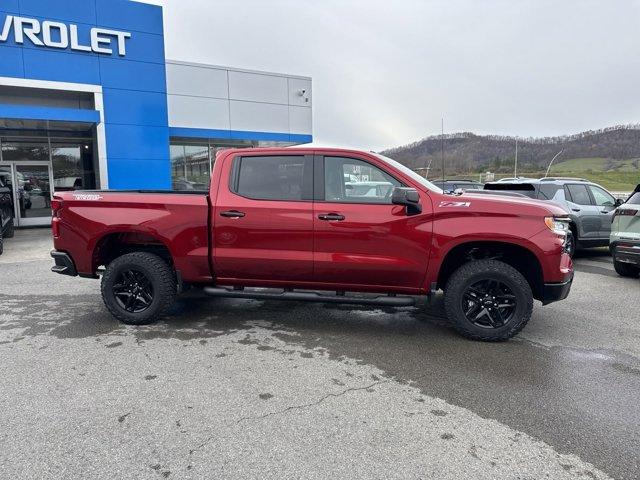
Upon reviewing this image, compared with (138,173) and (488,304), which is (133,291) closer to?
(488,304)

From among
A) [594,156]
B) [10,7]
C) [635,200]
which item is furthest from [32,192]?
[594,156]

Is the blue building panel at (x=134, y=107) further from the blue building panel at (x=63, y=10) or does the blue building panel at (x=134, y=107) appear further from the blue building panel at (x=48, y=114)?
the blue building panel at (x=63, y=10)

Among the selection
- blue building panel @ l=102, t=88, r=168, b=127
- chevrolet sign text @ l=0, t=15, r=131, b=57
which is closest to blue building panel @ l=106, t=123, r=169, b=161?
blue building panel @ l=102, t=88, r=168, b=127

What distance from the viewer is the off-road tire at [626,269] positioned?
8.02 metres

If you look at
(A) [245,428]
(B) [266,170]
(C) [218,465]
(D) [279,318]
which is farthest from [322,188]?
(C) [218,465]

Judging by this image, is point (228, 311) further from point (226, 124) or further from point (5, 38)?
point (226, 124)

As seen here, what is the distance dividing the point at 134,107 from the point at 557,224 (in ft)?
45.1

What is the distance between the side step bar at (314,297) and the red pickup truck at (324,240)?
0.02m

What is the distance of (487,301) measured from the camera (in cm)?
468

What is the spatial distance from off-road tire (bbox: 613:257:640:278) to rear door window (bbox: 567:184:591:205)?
213 cm

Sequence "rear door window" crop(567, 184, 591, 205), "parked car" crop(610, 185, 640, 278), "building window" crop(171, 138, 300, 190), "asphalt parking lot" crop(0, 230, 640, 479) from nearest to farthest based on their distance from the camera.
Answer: "asphalt parking lot" crop(0, 230, 640, 479) → "parked car" crop(610, 185, 640, 278) → "rear door window" crop(567, 184, 591, 205) → "building window" crop(171, 138, 300, 190)

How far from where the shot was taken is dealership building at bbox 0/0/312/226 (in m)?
13.1

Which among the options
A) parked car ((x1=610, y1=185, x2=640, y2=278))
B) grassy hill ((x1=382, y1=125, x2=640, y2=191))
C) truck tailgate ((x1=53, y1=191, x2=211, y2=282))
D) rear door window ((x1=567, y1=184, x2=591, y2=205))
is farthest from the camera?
grassy hill ((x1=382, y1=125, x2=640, y2=191))

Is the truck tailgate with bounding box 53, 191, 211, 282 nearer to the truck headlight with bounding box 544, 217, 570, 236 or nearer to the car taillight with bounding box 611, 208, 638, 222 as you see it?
the truck headlight with bounding box 544, 217, 570, 236
